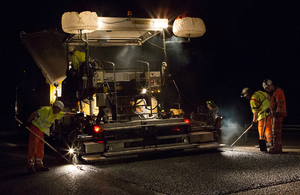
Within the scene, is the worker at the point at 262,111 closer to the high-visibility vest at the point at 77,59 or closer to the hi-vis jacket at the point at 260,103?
the hi-vis jacket at the point at 260,103

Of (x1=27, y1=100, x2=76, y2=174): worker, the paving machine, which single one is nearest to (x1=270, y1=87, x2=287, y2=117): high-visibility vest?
the paving machine

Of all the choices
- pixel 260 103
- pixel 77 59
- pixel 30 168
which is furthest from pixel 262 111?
pixel 30 168

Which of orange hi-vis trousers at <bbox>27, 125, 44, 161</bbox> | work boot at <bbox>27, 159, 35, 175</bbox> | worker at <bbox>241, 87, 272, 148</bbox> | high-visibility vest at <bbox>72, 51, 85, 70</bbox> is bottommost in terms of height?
work boot at <bbox>27, 159, 35, 175</bbox>

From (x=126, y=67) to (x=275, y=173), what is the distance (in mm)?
5190

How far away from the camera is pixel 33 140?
7957 millimetres

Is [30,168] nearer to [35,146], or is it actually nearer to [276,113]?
[35,146]

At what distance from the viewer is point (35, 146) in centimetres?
795

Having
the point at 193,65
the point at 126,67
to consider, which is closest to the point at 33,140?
the point at 126,67

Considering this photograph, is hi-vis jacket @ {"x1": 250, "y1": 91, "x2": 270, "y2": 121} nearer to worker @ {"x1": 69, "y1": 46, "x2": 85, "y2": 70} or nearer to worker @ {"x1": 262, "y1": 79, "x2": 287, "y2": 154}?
worker @ {"x1": 262, "y1": 79, "x2": 287, "y2": 154}

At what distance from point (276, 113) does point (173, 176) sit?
389 cm

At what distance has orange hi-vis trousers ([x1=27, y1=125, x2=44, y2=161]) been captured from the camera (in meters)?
7.88

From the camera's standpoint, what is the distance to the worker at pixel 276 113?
29.2 feet

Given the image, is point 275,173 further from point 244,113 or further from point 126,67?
point 244,113

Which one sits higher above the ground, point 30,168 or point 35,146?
point 35,146
